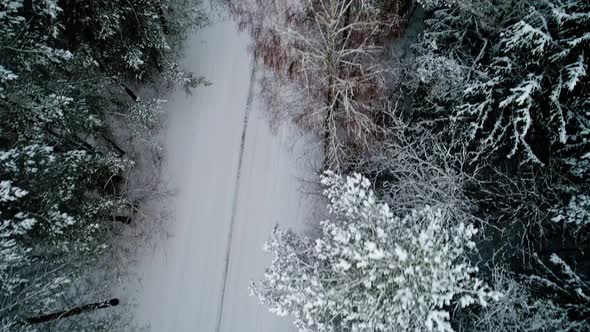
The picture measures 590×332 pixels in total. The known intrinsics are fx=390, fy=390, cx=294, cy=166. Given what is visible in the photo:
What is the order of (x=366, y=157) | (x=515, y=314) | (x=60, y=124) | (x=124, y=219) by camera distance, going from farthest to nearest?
(x=124, y=219), (x=366, y=157), (x=60, y=124), (x=515, y=314)

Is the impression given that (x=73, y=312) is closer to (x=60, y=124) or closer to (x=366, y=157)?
(x=60, y=124)

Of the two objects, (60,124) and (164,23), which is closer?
(60,124)

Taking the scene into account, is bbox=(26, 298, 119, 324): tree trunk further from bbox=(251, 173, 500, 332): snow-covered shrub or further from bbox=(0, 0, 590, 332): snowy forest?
bbox=(251, 173, 500, 332): snow-covered shrub

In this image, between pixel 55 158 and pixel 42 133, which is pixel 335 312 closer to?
pixel 55 158

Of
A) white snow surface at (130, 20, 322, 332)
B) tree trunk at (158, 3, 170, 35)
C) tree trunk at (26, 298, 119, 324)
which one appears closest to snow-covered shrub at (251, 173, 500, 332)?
white snow surface at (130, 20, 322, 332)

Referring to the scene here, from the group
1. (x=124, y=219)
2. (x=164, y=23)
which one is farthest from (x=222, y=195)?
(x=164, y=23)

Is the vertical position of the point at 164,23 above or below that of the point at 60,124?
above

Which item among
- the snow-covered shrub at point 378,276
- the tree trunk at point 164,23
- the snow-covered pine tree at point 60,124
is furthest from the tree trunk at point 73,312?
the tree trunk at point 164,23
